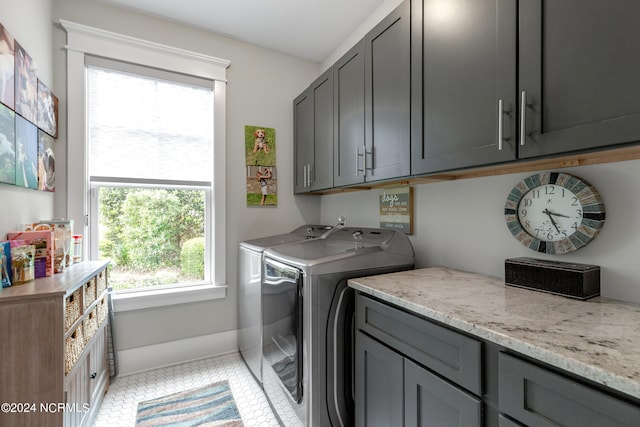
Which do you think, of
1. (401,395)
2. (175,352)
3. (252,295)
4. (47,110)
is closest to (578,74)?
(401,395)

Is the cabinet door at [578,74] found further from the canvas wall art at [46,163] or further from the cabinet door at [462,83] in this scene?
the canvas wall art at [46,163]

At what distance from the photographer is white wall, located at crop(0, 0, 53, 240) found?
1421mm

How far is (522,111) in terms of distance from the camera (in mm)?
1000

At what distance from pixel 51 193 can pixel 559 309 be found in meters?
2.82

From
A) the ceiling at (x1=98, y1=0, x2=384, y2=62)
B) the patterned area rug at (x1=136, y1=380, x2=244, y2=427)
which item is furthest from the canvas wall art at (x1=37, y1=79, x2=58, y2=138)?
the patterned area rug at (x1=136, y1=380, x2=244, y2=427)

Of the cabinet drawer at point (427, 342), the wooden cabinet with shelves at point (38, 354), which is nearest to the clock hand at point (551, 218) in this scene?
the cabinet drawer at point (427, 342)

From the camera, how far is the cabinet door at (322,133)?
2.15 metres

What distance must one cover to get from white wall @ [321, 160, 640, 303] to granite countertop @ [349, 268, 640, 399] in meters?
0.13

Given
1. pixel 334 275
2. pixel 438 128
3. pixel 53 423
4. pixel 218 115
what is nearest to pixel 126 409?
pixel 53 423

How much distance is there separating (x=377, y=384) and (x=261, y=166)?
204 centimetres

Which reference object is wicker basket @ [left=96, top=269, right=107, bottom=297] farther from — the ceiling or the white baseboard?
the ceiling

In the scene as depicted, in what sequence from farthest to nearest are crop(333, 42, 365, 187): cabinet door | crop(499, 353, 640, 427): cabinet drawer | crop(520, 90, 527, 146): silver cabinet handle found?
crop(333, 42, 365, 187): cabinet door
crop(520, 90, 527, 146): silver cabinet handle
crop(499, 353, 640, 427): cabinet drawer

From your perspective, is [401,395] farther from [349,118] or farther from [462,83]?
[349,118]

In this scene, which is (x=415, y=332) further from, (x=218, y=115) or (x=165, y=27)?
(x=165, y=27)
